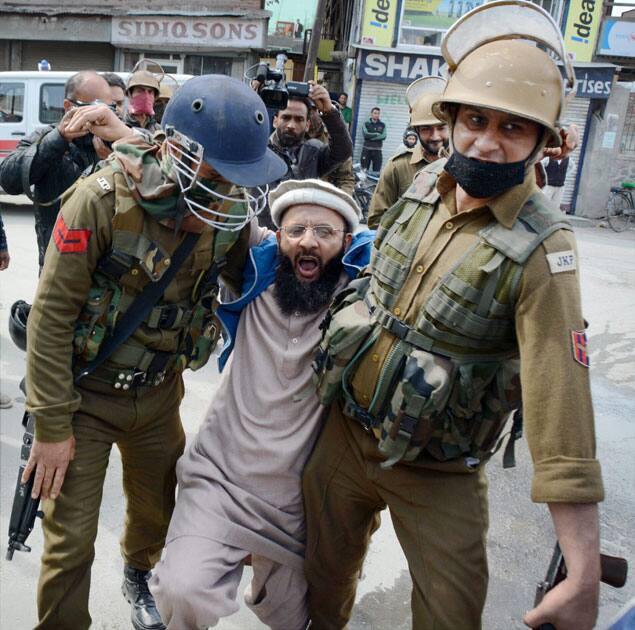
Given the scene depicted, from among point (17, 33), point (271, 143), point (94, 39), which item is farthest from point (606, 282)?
point (17, 33)

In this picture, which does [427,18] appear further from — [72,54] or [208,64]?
[72,54]

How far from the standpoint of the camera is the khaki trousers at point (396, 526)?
1795mm

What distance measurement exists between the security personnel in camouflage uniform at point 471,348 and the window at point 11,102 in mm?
9386

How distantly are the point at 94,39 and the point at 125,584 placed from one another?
1654 centimetres

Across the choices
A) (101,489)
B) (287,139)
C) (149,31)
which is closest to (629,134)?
(149,31)

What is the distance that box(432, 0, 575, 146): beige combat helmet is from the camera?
1.60m

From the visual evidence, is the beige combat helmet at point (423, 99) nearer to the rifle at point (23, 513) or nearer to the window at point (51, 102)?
the rifle at point (23, 513)

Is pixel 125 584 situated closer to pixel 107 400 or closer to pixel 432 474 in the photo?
pixel 107 400

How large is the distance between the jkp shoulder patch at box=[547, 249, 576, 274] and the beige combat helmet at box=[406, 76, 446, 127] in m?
2.38

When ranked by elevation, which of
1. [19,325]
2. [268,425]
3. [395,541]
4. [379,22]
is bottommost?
[395,541]

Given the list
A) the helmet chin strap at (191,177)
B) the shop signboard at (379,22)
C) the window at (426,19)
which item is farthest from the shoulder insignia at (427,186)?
the window at (426,19)

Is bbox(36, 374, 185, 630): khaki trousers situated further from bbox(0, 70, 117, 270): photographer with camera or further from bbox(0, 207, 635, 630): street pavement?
bbox(0, 70, 117, 270): photographer with camera

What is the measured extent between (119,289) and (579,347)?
1289mm

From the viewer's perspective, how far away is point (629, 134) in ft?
50.3
